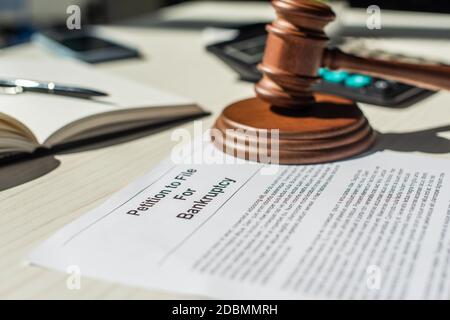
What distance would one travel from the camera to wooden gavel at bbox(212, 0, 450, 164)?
0.57 meters

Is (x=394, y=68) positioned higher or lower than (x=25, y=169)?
higher

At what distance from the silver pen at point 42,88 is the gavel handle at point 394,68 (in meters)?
0.25

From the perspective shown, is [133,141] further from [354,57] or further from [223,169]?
[354,57]

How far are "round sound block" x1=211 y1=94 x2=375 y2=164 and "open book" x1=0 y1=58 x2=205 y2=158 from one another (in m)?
0.10

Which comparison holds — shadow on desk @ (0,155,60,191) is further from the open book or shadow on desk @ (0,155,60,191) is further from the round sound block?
the round sound block

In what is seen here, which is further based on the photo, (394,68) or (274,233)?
(394,68)

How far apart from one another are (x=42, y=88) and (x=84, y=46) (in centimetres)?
37

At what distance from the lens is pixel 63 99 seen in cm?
68

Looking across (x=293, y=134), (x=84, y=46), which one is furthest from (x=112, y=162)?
(x=84, y=46)

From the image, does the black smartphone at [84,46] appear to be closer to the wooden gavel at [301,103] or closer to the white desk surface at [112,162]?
the white desk surface at [112,162]

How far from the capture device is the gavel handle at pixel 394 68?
2.00 ft

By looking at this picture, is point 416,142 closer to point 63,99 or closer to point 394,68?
point 394,68

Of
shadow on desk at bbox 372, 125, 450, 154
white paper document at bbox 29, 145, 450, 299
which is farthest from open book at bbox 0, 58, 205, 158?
shadow on desk at bbox 372, 125, 450, 154
